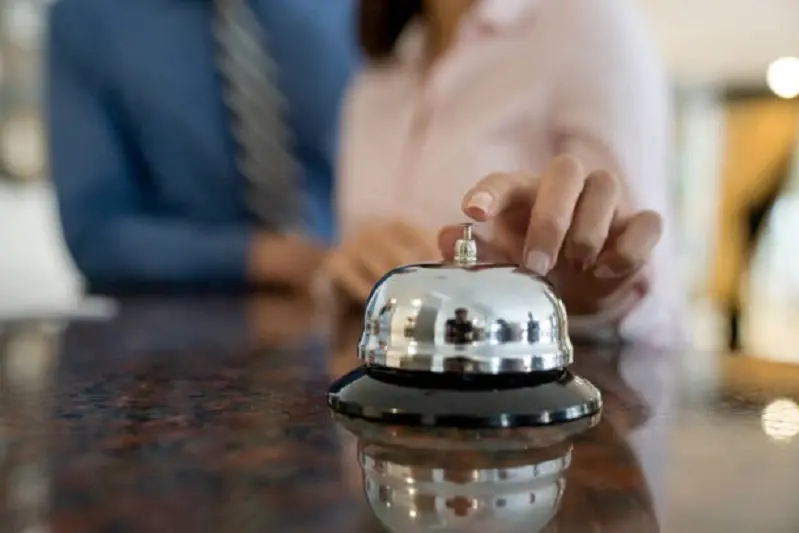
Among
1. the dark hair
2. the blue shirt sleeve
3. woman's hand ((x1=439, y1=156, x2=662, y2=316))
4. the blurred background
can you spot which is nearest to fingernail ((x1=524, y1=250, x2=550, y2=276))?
woman's hand ((x1=439, y1=156, x2=662, y2=316))

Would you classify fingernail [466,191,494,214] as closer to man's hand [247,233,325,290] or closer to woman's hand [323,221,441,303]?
woman's hand [323,221,441,303]

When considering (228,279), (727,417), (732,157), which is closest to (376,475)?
(727,417)

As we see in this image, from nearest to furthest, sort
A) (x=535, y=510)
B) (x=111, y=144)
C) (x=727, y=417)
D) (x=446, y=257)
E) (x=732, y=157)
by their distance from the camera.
Answer: (x=535, y=510) → (x=727, y=417) → (x=446, y=257) → (x=111, y=144) → (x=732, y=157)

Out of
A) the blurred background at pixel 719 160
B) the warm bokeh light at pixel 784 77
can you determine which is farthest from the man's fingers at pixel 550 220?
the warm bokeh light at pixel 784 77

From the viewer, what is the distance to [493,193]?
1.63ft

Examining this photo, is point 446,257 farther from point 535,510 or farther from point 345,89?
point 345,89

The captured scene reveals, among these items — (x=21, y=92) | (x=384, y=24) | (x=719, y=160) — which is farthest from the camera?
(x=719, y=160)

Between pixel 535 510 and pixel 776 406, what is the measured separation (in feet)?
0.75

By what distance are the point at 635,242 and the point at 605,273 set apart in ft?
0.15

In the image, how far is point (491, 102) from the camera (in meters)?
1.02

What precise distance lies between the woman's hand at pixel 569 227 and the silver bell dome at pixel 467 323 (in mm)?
73

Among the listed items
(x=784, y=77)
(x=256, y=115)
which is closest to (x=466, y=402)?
(x=256, y=115)

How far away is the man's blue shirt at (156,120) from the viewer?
1559 mm

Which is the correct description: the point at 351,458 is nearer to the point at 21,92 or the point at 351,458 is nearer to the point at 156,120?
the point at 156,120
